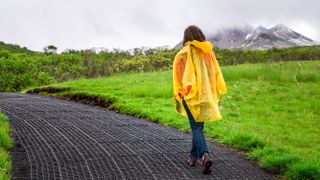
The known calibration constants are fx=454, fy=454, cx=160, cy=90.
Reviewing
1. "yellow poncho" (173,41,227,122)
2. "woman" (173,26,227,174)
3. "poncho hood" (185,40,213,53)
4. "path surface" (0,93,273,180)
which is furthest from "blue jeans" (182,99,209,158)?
"poncho hood" (185,40,213,53)

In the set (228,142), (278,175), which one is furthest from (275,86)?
(278,175)

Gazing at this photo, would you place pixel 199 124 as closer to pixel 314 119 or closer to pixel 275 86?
pixel 314 119

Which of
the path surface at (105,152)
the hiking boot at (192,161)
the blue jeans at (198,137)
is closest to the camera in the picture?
the path surface at (105,152)

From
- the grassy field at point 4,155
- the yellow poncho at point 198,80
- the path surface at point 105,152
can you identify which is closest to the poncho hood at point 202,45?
the yellow poncho at point 198,80

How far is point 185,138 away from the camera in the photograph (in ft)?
32.9

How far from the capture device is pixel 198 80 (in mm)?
7219

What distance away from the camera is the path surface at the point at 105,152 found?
6.85 m

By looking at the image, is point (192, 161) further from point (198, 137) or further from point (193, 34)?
point (193, 34)

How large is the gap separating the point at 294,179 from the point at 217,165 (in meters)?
1.32

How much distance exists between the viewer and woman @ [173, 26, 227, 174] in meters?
7.14

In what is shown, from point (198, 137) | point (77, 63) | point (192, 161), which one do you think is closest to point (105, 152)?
point (192, 161)

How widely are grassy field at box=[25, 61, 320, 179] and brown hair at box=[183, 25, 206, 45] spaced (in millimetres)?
2524

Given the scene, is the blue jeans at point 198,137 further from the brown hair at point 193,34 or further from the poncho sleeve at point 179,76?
the brown hair at point 193,34

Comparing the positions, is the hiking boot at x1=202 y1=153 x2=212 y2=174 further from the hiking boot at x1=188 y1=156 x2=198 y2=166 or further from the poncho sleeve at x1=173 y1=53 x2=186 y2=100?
the poncho sleeve at x1=173 y1=53 x2=186 y2=100
